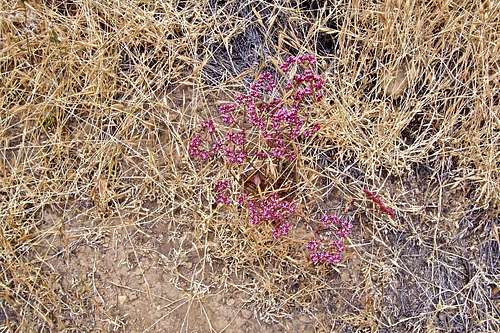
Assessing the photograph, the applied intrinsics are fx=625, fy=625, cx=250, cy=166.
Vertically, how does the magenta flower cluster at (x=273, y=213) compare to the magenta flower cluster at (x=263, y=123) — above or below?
below

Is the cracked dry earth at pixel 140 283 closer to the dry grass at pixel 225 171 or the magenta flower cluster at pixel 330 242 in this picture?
the dry grass at pixel 225 171

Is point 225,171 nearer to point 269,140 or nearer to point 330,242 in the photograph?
point 269,140

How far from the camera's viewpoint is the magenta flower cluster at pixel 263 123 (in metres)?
1.91

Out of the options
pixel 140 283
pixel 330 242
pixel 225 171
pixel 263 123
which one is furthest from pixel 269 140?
pixel 140 283

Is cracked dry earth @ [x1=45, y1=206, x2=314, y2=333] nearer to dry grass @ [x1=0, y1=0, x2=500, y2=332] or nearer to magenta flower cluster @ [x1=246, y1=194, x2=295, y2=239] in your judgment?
dry grass @ [x1=0, y1=0, x2=500, y2=332]

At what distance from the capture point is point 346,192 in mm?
1965

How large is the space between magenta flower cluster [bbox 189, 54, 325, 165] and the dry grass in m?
0.05

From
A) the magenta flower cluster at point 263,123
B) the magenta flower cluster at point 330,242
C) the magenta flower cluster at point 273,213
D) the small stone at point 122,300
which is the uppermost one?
the magenta flower cluster at point 263,123

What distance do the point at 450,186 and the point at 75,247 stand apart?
1181mm

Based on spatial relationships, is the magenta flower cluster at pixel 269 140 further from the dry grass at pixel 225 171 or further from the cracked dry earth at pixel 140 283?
the cracked dry earth at pixel 140 283

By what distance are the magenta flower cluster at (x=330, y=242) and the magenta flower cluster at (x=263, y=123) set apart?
0.77 ft

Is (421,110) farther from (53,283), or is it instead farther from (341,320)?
(53,283)

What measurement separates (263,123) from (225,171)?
190 mm

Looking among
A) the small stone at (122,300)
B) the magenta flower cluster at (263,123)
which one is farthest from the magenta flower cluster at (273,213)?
the small stone at (122,300)
